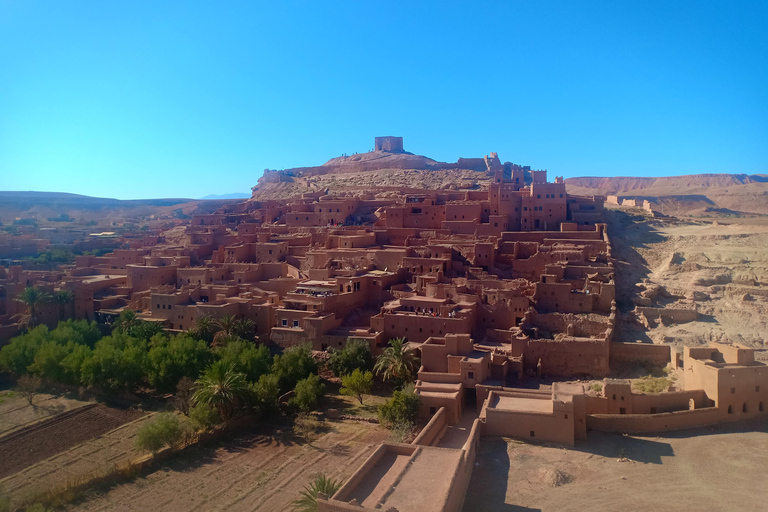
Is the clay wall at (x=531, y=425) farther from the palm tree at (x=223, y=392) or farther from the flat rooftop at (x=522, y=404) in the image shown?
the palm tree at (x=223, y=392)

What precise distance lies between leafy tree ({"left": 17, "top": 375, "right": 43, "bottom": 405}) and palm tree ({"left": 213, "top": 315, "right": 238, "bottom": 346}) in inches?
267

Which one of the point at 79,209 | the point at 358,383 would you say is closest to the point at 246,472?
the point at 358,383

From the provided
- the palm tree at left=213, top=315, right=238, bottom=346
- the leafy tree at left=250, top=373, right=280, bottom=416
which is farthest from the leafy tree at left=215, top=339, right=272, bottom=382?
the leafy tree at left=250, top=373, right=280, bottom=416

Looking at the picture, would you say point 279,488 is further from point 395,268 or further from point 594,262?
point 594,262

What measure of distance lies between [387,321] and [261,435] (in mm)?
6900

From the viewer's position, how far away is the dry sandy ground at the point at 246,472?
1473 cm

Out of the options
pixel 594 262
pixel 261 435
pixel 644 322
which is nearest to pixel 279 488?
pixel 261 435

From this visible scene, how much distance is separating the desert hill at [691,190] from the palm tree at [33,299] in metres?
51.2

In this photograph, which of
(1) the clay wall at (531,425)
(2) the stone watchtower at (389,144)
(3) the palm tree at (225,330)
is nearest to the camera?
(1) the clay wall at (531,425)

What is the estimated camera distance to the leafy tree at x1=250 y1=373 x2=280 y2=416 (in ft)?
64.7

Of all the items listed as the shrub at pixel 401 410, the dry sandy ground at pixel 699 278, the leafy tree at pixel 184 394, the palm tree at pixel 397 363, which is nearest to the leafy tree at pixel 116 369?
the leafy tree at pixel 184 394

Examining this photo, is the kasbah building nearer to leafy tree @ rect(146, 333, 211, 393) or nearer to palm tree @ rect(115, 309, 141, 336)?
palm tree @ rect(115, 309, 141, 336)

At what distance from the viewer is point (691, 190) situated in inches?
3462

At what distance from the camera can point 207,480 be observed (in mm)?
15898
